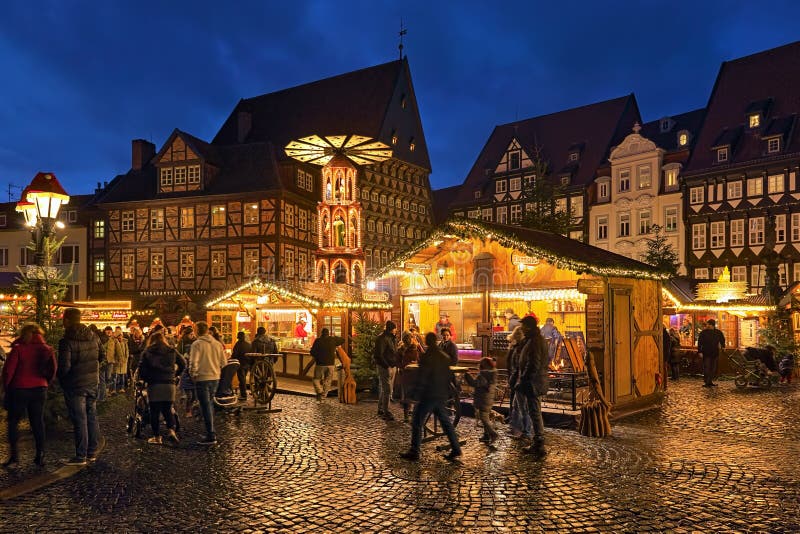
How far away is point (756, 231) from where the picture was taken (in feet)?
124

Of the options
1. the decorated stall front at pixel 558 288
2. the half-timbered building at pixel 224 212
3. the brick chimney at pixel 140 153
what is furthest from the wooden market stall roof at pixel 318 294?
the brick chimney at pixel 140 153

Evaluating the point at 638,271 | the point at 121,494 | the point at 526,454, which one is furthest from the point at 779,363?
the point at 121,494

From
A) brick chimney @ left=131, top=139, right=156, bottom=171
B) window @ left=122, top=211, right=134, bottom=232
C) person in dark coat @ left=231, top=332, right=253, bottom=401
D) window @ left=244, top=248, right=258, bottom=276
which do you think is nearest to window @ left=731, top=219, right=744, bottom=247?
window @ left=244, top=248, right=258, bottom=276

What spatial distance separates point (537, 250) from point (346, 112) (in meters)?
33.1

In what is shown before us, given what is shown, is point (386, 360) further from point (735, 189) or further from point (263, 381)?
point (735, 189)

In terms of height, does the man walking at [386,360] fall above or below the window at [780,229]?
below

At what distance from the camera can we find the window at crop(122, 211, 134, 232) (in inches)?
1561

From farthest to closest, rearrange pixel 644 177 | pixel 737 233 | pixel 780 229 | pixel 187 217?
1. pixel 644 177
2. pixel 187 217
3. pixel 737 233
4. pixel 780 229

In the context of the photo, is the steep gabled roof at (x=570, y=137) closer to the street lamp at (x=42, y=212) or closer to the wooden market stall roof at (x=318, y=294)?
the wooden market stall roof at (x=318, y=294)

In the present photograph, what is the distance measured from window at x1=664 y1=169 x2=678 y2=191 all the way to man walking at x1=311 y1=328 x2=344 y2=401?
32092 millimetres

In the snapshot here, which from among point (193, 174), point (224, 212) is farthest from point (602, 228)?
point (193, 174)

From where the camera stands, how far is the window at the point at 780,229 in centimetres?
3641

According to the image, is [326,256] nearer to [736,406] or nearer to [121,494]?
[736,406]

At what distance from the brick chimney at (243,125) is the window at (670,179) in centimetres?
2669
